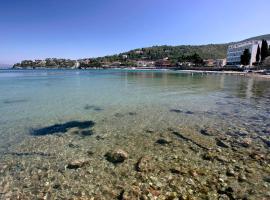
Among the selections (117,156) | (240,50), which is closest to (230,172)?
(117,156)

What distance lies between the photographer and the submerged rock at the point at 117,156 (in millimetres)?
6289

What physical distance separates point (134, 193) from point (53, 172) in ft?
8.01

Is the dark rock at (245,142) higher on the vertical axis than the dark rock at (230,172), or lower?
lower

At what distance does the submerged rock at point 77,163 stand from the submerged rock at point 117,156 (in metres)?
0.73

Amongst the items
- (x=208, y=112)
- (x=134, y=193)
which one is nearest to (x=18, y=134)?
(x=134, y=193)

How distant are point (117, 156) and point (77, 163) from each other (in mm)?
1242

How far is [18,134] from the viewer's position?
336 inches

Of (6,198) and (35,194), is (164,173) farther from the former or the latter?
(6,198)

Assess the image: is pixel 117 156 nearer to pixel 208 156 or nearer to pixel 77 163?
pixel 77 163

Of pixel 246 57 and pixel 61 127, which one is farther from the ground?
pixel 246 57

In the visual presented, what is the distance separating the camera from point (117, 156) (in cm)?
648

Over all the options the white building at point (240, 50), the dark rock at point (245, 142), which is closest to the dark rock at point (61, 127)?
the dark rock at point (245, 142)

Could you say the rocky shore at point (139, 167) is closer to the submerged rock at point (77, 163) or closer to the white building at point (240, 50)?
the submerged rock at point (77, 163)

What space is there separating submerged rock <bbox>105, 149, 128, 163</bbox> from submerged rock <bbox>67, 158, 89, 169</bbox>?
73cm
